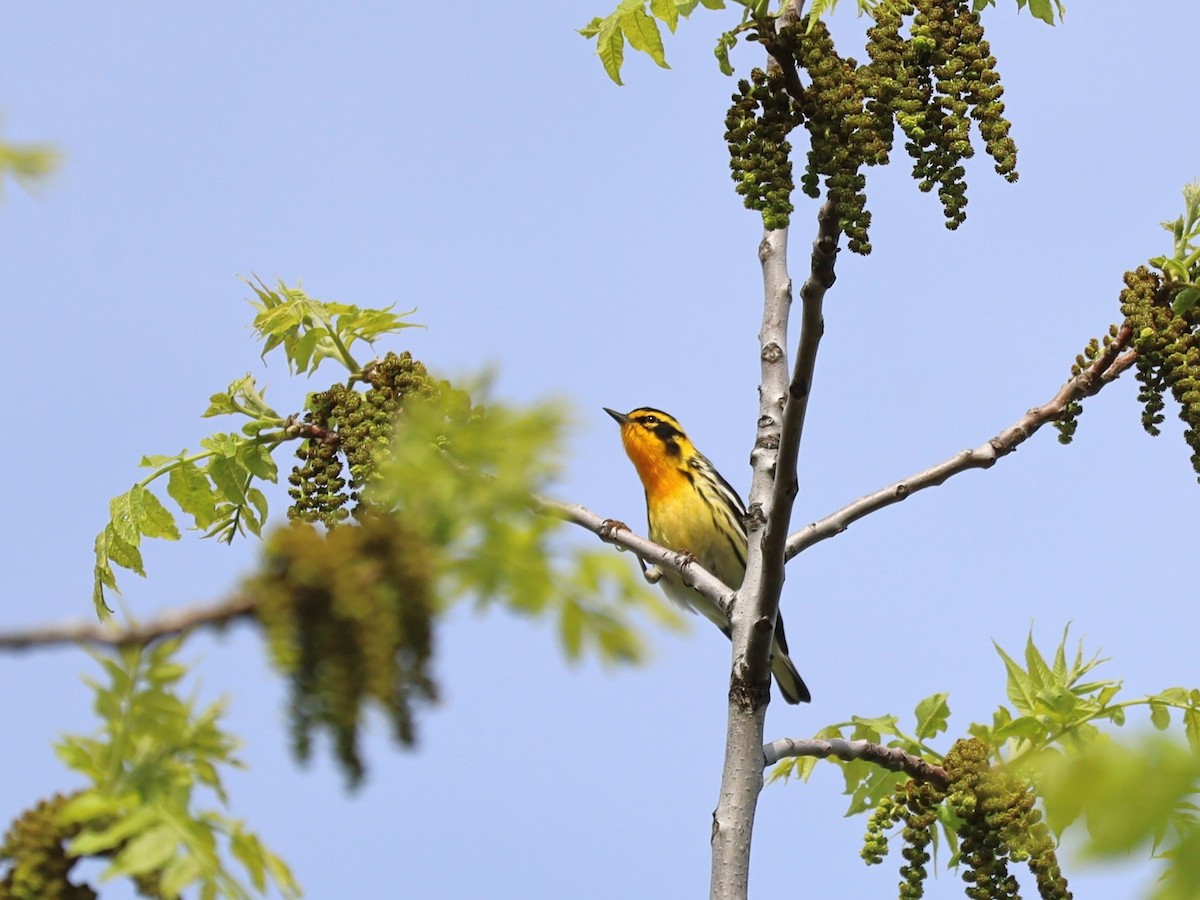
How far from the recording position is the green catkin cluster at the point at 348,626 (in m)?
1.78

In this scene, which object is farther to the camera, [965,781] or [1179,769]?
[965,781]

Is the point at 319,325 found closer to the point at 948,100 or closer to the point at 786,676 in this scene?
the point at 948,100

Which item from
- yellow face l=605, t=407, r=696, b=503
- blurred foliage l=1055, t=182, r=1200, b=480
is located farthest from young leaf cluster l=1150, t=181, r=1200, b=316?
yellow face l=605, t=407, r=696, b=503

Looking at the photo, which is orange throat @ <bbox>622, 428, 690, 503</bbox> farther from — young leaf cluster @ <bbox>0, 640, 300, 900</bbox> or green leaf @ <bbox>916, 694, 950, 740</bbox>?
young leaf cluster @ <bbox>0, 640, 300, 900</bbox>

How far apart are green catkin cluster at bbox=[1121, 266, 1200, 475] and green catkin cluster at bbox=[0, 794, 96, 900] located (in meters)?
3.03

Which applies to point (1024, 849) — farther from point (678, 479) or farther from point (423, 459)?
point (678, 479)

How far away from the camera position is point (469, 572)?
191 centimetres

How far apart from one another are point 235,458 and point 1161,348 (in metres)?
3.00

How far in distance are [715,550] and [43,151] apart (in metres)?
5.95

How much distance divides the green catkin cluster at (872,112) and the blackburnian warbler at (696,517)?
4.29m

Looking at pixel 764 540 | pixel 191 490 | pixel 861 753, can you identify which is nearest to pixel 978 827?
pixel 861 753

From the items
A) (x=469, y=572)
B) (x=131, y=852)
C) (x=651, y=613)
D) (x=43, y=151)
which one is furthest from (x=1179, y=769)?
(x=43, y=151)

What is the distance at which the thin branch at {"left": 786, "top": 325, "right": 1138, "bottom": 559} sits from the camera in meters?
4.27

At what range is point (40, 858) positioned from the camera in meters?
2.11
